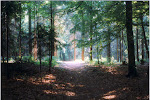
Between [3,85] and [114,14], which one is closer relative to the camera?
[3,85]

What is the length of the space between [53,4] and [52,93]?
970 cm

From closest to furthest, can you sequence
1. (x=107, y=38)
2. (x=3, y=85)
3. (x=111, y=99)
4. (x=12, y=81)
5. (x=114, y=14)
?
(x=111, y=99), (x=3, y=85), (x=12, y=81), (x=114, y=14), (x=107, y=38)

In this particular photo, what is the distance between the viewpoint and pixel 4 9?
8211 mm

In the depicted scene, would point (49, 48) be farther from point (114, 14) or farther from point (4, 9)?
point (114, 14)

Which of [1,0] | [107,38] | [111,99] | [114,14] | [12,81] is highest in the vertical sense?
[1,0]

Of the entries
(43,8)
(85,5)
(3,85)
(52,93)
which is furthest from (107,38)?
(3,85)

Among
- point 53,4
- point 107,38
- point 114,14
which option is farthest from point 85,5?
point 53,4

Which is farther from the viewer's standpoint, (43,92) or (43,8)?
(43,8)

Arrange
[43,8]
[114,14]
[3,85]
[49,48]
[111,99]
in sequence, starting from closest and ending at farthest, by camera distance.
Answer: [111,99], [3,85], [114,14], [49,48], [43,8]

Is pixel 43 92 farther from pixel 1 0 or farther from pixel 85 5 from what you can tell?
pixel 85 5

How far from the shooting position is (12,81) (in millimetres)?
7914

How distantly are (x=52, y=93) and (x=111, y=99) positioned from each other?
11.8 feet

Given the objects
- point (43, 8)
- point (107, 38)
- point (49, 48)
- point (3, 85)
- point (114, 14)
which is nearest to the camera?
point (3, 85)

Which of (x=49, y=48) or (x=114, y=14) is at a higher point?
(x=114, y=14)
